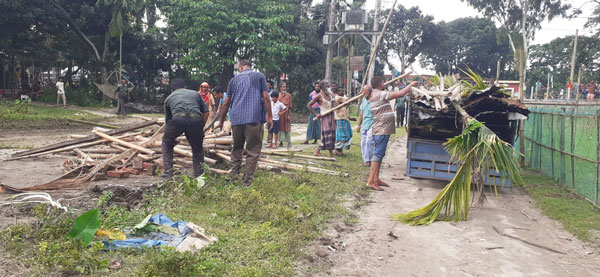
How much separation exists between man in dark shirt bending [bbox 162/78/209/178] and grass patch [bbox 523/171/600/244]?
206 inches

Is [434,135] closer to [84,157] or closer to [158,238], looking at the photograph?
[158,238]

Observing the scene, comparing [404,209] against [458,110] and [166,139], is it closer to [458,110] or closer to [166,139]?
[458,110]

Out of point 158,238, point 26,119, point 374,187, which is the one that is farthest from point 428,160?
point 26,119

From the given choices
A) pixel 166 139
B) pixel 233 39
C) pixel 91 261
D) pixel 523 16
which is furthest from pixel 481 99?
pixel 523 16

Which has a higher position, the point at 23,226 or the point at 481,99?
the point at 481,99

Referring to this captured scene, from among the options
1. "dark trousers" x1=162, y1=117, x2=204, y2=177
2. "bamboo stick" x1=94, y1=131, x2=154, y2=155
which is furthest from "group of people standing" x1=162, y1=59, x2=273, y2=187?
"bamboo stick" x1=94, y1=131, x2=154, y2=155

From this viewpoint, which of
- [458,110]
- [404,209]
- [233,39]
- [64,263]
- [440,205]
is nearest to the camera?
[64,263]

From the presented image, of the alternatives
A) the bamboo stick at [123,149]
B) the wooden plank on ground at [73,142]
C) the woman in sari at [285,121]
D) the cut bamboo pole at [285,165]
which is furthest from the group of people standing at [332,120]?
the bamboo stick at [123,149]

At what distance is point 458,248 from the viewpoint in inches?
202

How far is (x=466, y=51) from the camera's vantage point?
6056cm

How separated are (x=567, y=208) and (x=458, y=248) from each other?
2.97 meters

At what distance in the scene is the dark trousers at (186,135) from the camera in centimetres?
695

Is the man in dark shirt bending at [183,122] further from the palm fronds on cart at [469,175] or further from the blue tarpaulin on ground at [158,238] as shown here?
the palm fronds on cart at [469,175]

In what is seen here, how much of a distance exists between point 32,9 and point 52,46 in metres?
4.06
